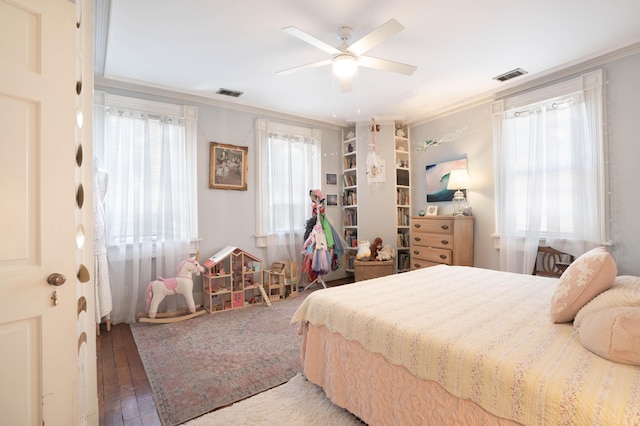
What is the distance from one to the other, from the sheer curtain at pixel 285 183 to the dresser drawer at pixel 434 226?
156 centimetres

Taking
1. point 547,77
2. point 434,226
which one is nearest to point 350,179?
point 434,226

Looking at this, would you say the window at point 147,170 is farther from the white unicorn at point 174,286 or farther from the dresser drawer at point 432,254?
the dresser drawer at point 432,254

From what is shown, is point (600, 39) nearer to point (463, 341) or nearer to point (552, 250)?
point (552, 250)

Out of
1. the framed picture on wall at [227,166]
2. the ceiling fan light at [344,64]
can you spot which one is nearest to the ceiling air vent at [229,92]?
the framed picture on wall at [227,166]

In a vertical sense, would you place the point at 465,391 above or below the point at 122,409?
above

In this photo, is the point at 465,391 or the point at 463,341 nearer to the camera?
the point at 465,391

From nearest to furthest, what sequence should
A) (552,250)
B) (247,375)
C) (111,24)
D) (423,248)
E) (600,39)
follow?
(247,375), (111,24), (600,39), (552,250), (423,248)

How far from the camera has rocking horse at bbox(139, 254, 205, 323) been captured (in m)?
3.15

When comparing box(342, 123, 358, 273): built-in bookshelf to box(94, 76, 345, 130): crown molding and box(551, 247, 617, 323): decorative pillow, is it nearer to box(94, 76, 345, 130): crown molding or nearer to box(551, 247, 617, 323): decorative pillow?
box(94, 76, 345, 130): crown molding

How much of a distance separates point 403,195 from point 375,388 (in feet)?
11.8

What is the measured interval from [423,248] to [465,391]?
9.76 ft

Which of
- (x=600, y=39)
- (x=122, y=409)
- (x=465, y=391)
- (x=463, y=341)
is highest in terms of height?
(x=600, y=39)

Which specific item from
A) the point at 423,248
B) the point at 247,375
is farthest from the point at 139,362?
the point at 423,248

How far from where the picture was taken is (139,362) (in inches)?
92.6
